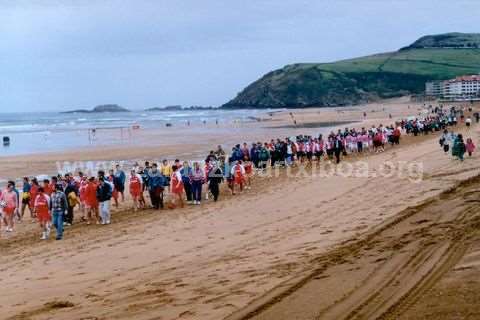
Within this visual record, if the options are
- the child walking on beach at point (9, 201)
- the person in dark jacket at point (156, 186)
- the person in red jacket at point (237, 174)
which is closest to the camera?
the child walking on beach at point (9, 201)

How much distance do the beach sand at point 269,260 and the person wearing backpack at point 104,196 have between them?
1.22 feet

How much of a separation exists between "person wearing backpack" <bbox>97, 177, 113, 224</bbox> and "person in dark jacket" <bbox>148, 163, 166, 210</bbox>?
2.00 metres

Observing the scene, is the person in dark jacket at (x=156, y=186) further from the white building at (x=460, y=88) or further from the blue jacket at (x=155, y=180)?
the white building at (x=460, y=88)

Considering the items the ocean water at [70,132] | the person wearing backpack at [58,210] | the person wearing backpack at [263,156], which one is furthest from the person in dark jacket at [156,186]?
the ocean water at [70,132]

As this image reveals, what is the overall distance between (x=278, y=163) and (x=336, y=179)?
6745 mm

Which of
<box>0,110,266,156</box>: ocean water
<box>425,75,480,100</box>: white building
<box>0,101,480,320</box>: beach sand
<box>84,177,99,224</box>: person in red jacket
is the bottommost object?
<box>0,101,480,320</box>: beach sand

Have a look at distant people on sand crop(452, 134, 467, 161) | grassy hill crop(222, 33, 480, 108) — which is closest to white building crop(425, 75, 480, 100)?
grassy hill crop(222, 33, 480, 108)

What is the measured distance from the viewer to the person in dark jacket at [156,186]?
18.5 metres

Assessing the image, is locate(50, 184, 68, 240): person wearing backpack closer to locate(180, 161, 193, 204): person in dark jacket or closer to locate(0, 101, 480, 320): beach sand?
locate(0, 101, 480, 320): beach sand

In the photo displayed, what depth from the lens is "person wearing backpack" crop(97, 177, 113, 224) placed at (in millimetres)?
16562

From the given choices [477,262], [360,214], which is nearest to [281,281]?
[477,262]

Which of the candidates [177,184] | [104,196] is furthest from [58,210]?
[177,184]

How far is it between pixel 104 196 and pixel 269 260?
24.5 ft

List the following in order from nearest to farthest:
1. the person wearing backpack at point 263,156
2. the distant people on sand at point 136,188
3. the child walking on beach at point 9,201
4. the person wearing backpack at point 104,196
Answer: the distant people on sand at point 136,188
the child walking on beach at point 9,201
the person wearing backpack at point 104,196
the person wearing backpack at point 263,156
